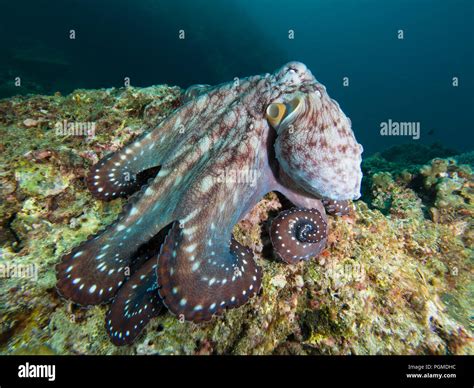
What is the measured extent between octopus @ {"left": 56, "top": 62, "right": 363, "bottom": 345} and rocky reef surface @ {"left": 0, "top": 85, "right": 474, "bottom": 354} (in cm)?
30

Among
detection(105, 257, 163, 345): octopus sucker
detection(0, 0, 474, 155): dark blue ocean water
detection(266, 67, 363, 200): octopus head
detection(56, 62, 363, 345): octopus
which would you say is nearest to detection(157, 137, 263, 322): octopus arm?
detection(56, 62, 363, 345): octopus

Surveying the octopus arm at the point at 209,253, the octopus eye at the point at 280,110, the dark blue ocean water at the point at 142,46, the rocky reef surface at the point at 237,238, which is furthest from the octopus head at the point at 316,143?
the dark blue ocean water at the point at 142,46

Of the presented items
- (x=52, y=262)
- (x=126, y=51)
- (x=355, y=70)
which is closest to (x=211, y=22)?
(x=126, y=51)

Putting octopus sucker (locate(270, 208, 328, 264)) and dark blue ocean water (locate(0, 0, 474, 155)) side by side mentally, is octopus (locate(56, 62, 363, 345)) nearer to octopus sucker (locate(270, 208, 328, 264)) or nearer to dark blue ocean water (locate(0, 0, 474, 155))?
octopus sucker (locate(270, 208, 328, 264))

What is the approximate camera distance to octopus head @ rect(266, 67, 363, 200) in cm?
300

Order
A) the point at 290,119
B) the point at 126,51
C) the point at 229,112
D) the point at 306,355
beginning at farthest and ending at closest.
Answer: the point at 126,51 < the point at 229,112 < the point at 290,119 < the point at 306,355

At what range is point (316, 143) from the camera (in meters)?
2.99

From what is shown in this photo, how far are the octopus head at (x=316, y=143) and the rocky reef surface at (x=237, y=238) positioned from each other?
863mm

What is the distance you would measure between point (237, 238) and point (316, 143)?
1517 mm

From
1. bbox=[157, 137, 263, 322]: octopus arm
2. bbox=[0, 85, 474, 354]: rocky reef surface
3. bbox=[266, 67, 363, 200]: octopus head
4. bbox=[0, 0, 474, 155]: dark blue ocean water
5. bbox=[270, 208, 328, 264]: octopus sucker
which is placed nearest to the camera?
bbox=[157, 137, 263, 322]: octopus arm

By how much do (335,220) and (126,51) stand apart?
1666 inches
